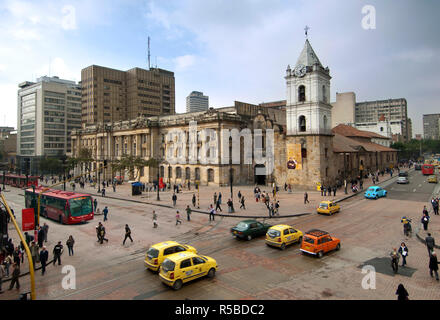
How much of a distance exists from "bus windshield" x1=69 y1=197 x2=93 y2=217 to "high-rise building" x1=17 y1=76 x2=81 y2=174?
8849 cm

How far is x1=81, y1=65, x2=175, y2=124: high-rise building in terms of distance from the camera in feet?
352

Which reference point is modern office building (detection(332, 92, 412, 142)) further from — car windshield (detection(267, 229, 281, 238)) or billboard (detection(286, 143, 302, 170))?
car windshield (detection(267, 229, 281, 238))

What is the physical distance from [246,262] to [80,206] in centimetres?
1869

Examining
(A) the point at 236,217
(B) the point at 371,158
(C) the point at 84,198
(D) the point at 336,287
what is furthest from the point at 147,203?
(B) the point at 371,158

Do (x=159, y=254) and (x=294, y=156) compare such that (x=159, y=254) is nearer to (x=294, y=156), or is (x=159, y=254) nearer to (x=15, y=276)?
(x=15, y=276)

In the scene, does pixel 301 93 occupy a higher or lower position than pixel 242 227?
higher

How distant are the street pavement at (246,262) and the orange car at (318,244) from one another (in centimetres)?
45

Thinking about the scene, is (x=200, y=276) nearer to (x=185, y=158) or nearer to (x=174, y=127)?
(x=185, y=158)

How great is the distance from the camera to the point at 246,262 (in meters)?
16.3

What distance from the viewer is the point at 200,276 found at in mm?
13828

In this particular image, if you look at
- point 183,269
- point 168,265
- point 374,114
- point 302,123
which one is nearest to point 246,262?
point 183,269

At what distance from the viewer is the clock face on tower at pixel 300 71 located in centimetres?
4400

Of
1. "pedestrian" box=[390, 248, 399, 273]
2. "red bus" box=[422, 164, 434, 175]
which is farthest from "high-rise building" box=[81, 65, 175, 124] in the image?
"pedestrian" box=[390, 248, 399, 273]
